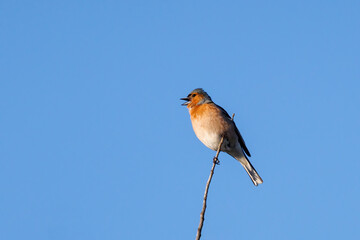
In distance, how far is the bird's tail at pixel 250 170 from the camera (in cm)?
906

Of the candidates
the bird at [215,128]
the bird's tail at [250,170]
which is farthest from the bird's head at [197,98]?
the bird's tail at [250,170]

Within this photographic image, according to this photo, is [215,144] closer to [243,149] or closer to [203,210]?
[243,149]

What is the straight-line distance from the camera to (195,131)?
884cm

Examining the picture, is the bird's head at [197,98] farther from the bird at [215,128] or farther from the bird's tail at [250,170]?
the bird's tail at [250,170]

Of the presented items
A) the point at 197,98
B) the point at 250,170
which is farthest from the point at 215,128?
the point at 250,170

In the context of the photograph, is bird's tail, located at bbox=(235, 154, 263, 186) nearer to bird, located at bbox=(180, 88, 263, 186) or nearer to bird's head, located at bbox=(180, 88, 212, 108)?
bird, located at bbox=(180, 88, 263, 186)

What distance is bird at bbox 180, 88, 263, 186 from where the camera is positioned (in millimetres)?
8523

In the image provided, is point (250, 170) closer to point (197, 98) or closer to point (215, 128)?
point (215, 128)

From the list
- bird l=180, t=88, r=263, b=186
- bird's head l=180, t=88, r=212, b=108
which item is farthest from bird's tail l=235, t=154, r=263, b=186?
bird's head l=180, t=88, r=212, b=108

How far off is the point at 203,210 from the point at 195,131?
210 inches

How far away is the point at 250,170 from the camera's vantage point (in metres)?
9.15

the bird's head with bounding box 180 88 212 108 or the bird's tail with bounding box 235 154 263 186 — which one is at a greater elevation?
the bird's head with bounding box 180 88 212 108

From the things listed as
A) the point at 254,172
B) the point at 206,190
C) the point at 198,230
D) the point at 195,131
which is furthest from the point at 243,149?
the point at 198,230

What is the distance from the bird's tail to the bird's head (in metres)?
1.36
